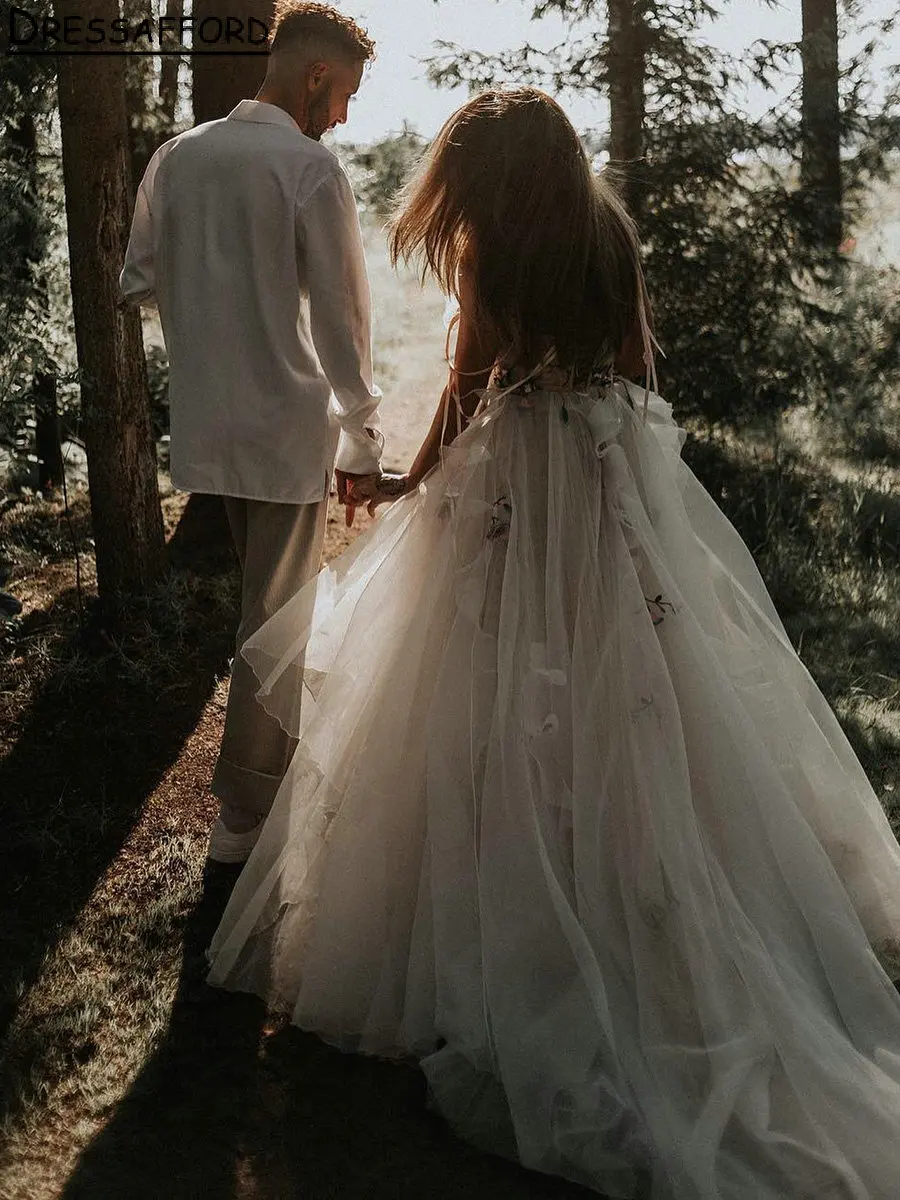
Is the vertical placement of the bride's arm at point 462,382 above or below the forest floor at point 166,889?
above

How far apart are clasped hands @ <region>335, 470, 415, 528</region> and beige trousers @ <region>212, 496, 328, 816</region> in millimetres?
84

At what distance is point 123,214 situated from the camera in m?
4.59

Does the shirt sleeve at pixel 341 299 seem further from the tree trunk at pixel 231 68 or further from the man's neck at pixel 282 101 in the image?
the tree trunk at pixel 231 68

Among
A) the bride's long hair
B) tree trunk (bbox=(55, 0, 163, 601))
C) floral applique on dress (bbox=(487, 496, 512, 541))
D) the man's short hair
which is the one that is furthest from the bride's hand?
tree trunk (bbox=(55, 0, 163, 601))

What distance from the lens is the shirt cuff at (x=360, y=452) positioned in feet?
9.80

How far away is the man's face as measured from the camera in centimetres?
296

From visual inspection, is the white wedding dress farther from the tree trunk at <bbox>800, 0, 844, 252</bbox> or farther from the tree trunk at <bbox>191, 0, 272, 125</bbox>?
the tree trunk at <bbox>800, 0, 844, 252</bbox>

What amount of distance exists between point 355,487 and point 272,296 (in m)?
0.53

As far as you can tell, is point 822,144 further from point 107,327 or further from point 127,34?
point 107,327

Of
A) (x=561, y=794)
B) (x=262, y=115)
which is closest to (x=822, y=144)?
(x=262, y=115)

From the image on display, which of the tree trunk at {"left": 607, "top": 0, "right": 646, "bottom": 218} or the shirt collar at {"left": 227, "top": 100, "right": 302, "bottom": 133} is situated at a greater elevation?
the tree trunk at {"left": 607, "top": 0, "right": 646, "bottom": 218}

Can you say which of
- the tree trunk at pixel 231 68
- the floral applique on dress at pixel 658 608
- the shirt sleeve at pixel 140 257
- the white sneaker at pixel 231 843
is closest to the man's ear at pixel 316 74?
the shirt sleeve at pixel 140 257

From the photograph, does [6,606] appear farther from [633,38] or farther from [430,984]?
[633,38]

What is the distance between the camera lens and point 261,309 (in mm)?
2891
